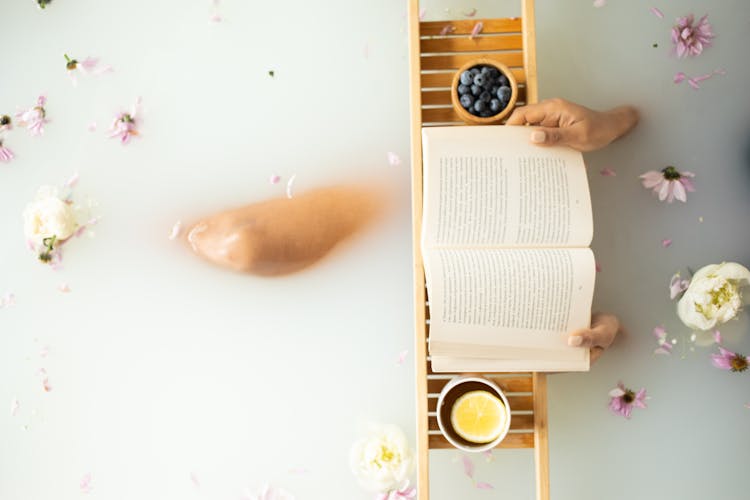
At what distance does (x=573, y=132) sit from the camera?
1355mm

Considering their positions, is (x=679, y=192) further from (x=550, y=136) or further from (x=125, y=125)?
(x=125, y=125)

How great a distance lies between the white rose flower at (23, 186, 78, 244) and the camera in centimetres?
157

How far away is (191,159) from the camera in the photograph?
1622mm

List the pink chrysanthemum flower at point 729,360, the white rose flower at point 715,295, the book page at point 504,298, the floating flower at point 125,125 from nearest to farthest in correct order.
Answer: the book page at point 504,298 → the white rose flower at point 715,295 → the pink chrysanthemum flower at point 729,360 → the floating flower at point 125,125

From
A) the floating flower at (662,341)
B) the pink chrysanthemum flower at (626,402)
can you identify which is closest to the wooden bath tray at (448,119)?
the pink chrysanthemum flower at (626,402)

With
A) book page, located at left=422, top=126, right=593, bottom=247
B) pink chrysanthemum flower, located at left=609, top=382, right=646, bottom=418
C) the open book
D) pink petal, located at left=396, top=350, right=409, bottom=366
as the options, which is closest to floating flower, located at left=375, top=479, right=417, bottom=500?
pink petal, located at left=396, top=350, right=409, bottom=366

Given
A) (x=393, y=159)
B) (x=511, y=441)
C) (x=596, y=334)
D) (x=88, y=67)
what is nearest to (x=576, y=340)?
(x=596, y=334)

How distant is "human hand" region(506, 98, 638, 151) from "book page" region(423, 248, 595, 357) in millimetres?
221

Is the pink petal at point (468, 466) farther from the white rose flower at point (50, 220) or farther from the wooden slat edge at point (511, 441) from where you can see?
the white rose flower at point (50, 220)

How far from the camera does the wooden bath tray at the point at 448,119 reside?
1.35 m

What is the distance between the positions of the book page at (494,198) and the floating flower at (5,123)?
102 cm

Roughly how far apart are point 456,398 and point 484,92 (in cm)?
60

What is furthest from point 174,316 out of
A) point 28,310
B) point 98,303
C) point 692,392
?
point 692,392

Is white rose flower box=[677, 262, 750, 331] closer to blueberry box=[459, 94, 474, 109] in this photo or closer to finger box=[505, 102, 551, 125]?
finger box=[505, 102, 551, 125]
